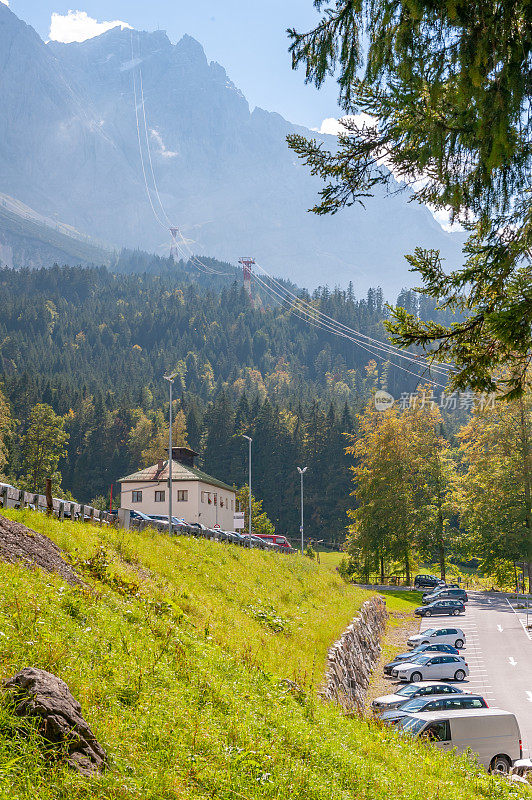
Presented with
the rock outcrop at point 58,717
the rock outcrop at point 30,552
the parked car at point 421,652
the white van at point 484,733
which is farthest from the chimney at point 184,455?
the rock outcrop at point 58,717

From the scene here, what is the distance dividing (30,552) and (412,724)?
37.5ft

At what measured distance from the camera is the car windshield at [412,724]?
18.6m

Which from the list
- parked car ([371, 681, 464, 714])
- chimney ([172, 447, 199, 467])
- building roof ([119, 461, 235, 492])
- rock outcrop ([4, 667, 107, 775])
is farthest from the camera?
chimney ([172, 447, 199, 467])

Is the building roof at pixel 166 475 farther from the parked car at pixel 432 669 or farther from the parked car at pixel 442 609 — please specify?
the parked car at pixel 432 669

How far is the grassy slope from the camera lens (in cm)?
→ 780

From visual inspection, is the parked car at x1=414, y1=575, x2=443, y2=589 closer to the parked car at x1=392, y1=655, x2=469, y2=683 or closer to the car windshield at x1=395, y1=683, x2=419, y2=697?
the parked car at x1=392, y1=655, x2=469, y2=683

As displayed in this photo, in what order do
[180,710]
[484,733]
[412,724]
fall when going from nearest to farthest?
[180,710] < [484,733] < [412,724]

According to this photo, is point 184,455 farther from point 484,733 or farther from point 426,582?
point 484,733

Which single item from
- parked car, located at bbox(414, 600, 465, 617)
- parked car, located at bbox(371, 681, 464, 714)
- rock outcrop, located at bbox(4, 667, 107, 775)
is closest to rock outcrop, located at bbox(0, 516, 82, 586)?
rock outcrop, located at bbox(4, 667, 107, 775)

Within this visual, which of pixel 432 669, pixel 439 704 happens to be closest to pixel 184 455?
pixel 432 669

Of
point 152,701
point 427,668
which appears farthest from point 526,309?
point 427,668

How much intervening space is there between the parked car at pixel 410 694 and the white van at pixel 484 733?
4895 millimetres

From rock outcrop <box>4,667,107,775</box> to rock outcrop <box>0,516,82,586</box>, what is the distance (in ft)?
20.6

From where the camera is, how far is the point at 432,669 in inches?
1236
